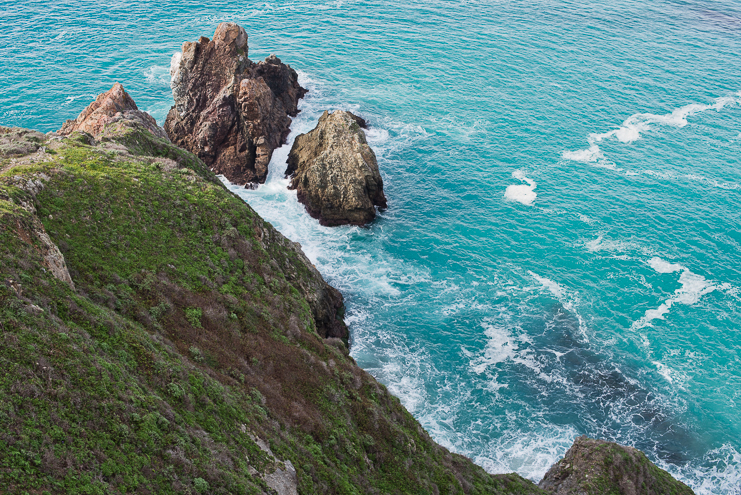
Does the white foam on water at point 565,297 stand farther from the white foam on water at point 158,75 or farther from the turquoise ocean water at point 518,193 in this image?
the white foam on water at point 158,75

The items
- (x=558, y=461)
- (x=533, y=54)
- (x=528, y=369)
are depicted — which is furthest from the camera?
(x=533, y=54)

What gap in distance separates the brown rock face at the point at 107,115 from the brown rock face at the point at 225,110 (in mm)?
13864

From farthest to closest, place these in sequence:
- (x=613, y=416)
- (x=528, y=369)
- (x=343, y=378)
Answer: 1. (x=528, y=369)
2. (x=613, y=416)
3. (x=343, y=378)

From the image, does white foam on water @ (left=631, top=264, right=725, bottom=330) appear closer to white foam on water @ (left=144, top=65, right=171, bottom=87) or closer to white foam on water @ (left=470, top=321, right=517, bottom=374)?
white foam on water @ (left=470, top=321, right=517, bottom=374)

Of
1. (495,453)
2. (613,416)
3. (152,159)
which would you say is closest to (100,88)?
(152,159)

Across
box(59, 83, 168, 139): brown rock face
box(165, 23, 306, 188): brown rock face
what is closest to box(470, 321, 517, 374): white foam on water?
box(165, 23, 306, 188): brown rock face

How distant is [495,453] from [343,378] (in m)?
18.9

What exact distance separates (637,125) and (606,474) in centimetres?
6870

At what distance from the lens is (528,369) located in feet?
178

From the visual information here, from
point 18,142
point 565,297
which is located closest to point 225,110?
point 18,142

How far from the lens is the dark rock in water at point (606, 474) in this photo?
41.1 meters

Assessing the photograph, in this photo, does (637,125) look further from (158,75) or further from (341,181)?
(158,75)

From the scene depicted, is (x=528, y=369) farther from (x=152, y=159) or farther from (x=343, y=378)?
(x=152, y=159)

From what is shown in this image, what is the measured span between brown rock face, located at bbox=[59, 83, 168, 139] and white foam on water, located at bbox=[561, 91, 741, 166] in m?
61.7
